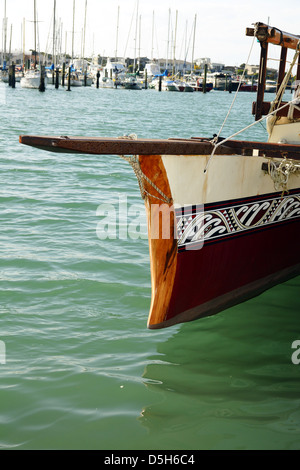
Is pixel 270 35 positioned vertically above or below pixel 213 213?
above

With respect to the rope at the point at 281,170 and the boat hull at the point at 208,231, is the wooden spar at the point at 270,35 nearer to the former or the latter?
the rope at the point at 281,170

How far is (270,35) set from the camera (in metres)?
6.17

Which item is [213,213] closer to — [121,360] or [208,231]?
[208,231]

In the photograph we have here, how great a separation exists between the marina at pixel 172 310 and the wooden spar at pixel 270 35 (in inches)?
0.6

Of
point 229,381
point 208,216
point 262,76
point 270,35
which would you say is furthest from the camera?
point 262,76

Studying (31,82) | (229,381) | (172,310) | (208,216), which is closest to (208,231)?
(208,216)

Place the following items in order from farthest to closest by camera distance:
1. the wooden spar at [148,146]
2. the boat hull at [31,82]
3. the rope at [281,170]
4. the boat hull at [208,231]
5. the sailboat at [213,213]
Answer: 1. the boat hull at [31,82]
2. the rope at [281,170]
3. the boat hull at [208,231]
4. the sailboat at [213,213]
5. the wooden spar at [148,146]

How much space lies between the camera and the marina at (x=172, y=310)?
12.6 ft

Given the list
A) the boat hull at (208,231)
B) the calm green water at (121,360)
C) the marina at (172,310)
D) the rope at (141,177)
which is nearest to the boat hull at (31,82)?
the calm green water at (121,360)

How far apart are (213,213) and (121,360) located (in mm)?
1484

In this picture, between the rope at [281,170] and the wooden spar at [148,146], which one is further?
the rope at [281,170]

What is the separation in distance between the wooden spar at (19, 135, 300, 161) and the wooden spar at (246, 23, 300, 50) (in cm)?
140

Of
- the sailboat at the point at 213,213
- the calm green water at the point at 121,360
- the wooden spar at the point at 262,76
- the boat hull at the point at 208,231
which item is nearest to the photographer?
the calm green water at the point at 121,360

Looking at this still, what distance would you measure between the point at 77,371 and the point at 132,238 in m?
3.67
